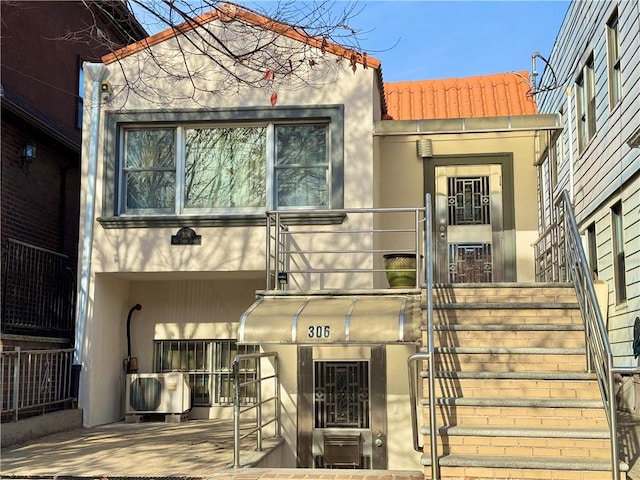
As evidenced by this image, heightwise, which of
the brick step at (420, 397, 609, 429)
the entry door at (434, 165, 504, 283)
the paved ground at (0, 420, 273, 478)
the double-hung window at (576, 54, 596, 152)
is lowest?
the paved ground at (0, 420, 273, 478)

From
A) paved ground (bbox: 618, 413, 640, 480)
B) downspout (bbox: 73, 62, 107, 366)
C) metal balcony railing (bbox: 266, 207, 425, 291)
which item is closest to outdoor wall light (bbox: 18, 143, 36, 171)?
downspout (bbox: 73, 62, 107, 366)

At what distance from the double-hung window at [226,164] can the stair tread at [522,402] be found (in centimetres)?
414

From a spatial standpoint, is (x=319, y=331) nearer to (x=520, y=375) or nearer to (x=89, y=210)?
(x=520, y=375)

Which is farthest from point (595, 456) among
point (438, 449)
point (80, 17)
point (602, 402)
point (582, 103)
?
point (80, 17)

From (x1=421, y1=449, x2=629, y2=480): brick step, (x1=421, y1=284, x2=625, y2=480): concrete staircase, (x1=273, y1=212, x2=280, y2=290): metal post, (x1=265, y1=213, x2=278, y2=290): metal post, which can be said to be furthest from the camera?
(x1=273, y1=212, x2=280, y2=290): metal post

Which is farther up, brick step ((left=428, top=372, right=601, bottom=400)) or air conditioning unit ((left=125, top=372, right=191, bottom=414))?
brick step ((left=428, top=372, right=601, bottom=400))

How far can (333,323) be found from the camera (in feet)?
23.6

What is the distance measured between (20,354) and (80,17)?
797 centimetres

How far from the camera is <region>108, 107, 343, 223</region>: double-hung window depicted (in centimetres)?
972

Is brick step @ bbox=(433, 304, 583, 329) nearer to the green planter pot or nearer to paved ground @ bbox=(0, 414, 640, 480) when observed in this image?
paved ground @ bbox=(0, 414, 640, 480)

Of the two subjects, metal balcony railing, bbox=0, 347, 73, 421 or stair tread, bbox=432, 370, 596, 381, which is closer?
stair tread, bbox=432, 370, 596, 381

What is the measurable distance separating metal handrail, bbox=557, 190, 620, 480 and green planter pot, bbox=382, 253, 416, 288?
1913mm

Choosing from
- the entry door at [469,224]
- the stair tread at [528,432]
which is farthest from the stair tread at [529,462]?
the entry door at [469,224]

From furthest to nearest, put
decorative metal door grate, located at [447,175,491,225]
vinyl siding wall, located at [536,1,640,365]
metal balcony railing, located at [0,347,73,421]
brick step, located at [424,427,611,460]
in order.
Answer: decorative metal door grate, located at [447,175,491,225] < vinyl siding wall, located at [536,1,640,365] < metal balcony railing, located at [0,347,73,421] < brick step, located at [424,427,611,460]
